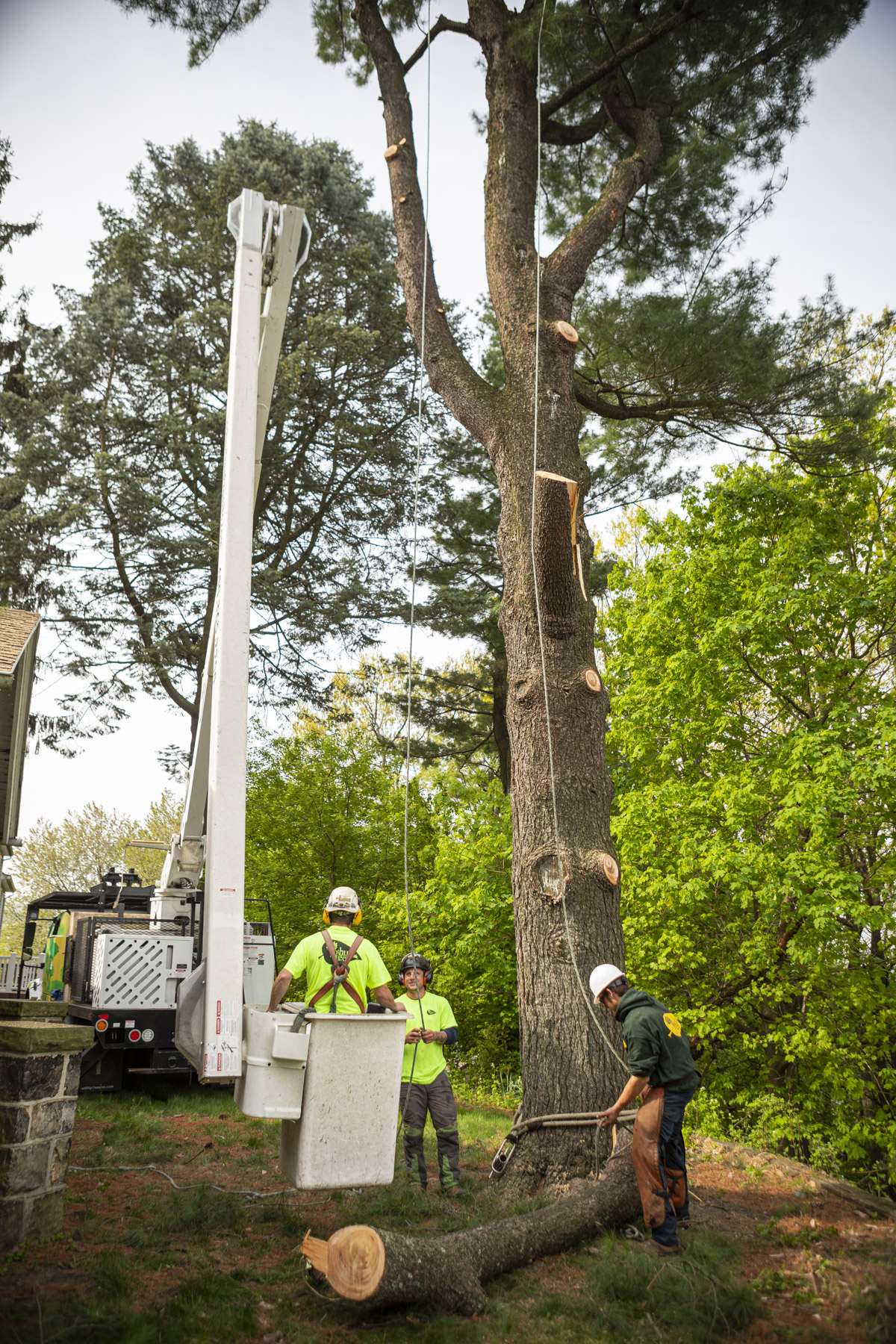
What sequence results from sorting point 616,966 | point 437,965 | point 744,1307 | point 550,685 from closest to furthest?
point 744,1307 < point 616,966 < point 550,685 < point 437,965

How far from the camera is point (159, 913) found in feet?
29.4

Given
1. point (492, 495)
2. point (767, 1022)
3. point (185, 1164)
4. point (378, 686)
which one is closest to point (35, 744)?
point (378, 686)

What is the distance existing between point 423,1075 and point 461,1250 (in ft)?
8.10

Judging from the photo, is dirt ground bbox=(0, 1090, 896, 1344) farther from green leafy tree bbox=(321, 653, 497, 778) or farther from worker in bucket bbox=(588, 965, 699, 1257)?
green leafy tree bbox=(321, 653, 497, 778)

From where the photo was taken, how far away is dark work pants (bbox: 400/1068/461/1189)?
19.6ft

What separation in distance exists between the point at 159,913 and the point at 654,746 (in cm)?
751

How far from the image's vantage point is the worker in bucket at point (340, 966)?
15.3 feet

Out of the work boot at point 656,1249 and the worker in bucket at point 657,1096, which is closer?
the work boot at point 656,1249

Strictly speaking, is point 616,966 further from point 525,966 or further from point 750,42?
point 750,42

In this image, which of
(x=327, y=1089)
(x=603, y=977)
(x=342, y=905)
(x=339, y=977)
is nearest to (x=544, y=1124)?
(x=603, y=977)

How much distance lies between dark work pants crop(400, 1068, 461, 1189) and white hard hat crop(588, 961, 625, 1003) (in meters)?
1.52

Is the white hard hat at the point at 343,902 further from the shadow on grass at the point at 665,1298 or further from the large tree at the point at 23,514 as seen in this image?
the large tree at the point at 23,514

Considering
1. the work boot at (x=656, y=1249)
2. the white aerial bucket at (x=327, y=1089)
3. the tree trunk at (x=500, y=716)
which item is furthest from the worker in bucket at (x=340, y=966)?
the tree trunk at (x=500, y=716)

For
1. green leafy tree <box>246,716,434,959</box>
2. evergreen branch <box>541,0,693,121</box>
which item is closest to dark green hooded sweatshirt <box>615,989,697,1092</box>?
evergreen branch <box>541,0,693,121</box>
